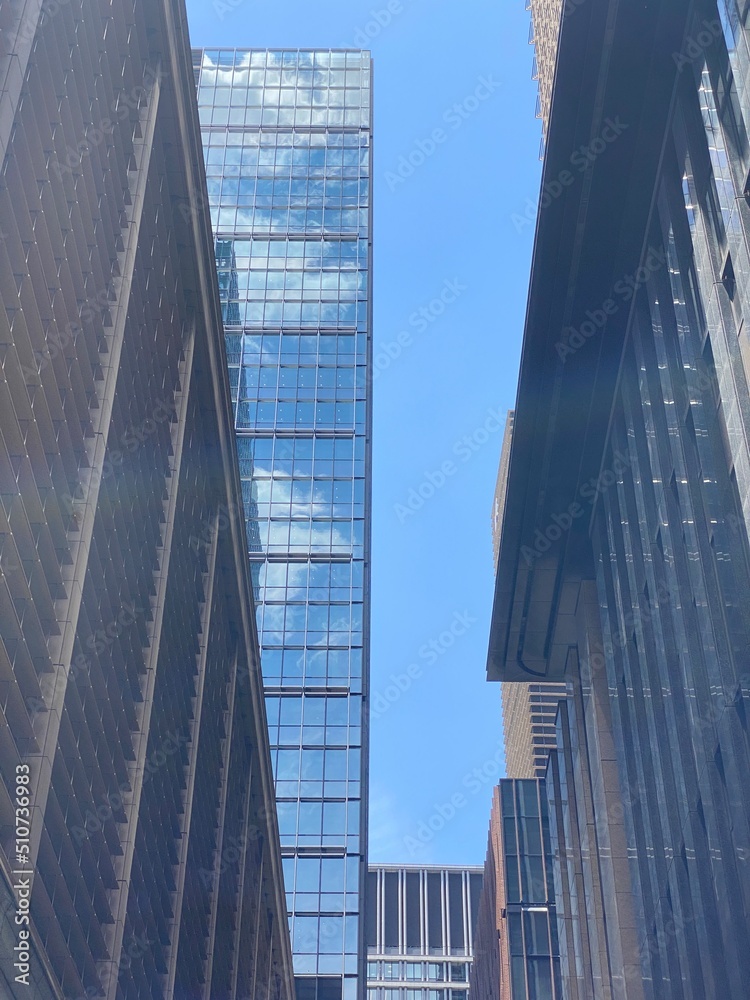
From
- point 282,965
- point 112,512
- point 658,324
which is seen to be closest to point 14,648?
point 112,512

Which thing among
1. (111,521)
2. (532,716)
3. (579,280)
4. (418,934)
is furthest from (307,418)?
(418,934)

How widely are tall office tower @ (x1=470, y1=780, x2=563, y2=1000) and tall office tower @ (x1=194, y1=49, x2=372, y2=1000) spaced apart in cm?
862

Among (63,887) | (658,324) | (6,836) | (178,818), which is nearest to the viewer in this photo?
(6,836)

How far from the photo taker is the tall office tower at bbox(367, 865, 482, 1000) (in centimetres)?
16412

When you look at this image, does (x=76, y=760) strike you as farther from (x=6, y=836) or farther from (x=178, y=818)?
(x=178, y=818)

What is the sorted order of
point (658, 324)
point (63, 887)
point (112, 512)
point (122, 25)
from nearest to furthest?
point (63, 887)
point (112, 512)
point (122, 25)
point (658, 324)

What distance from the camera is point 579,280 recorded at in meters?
37.0

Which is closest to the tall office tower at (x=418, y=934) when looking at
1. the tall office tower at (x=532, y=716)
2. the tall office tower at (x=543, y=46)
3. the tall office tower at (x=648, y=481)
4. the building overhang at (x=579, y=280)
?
the tall office tower at (x=532, y=716)

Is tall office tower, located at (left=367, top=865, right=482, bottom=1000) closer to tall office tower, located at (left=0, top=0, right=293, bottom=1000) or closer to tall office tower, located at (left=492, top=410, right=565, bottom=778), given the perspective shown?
tall office tower, located at (left=492, top=410, right=565, bottom=778)

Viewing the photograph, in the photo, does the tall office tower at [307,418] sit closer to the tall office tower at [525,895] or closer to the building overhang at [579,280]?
the tall office tower at [525,895]

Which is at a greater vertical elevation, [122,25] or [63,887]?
[122,25]

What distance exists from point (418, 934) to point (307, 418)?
102 m

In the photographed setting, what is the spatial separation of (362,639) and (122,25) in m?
55.6

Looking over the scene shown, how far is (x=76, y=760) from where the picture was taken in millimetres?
20219
